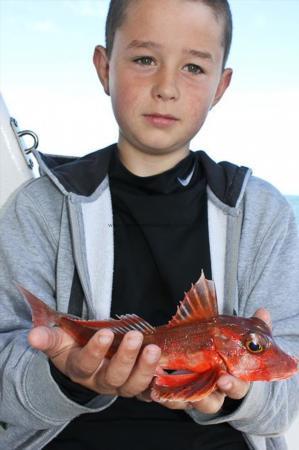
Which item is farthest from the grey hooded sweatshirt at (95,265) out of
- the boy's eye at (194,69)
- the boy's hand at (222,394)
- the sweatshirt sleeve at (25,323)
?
the boy's eye at (194,69)

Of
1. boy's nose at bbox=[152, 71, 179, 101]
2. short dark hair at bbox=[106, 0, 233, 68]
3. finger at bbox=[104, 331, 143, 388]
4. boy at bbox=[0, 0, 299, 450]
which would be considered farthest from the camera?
short dark hair at bbox=[106, 0, 233, 68]

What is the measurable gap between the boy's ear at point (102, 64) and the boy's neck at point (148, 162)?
25 centimetres

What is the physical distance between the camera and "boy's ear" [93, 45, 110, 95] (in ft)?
6.54

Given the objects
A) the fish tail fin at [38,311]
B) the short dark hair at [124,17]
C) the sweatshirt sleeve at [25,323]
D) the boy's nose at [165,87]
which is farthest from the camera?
the short dark hair at [124,17]

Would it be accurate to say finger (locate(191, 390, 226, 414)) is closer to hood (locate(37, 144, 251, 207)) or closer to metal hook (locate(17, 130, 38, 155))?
hood (locate(37, 144, 251, 207))

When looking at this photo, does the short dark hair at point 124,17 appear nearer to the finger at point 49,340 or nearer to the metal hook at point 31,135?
the metal hook at point 31,135

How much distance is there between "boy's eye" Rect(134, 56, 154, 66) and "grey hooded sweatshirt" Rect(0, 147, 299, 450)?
0.35m

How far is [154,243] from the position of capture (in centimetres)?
179

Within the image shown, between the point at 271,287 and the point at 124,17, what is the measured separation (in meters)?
0.98

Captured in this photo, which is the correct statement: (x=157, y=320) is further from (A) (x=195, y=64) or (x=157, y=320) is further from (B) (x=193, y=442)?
(A) (x=195, y=64)

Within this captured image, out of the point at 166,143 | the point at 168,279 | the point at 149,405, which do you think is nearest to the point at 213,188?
the point at 166,143

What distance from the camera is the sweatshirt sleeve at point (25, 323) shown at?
4.89 feet

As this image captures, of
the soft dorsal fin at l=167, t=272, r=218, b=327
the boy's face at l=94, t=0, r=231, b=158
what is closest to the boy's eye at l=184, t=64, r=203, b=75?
the boy's face at l=94, t=0, r=231, b=158

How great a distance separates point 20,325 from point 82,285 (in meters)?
0.22
